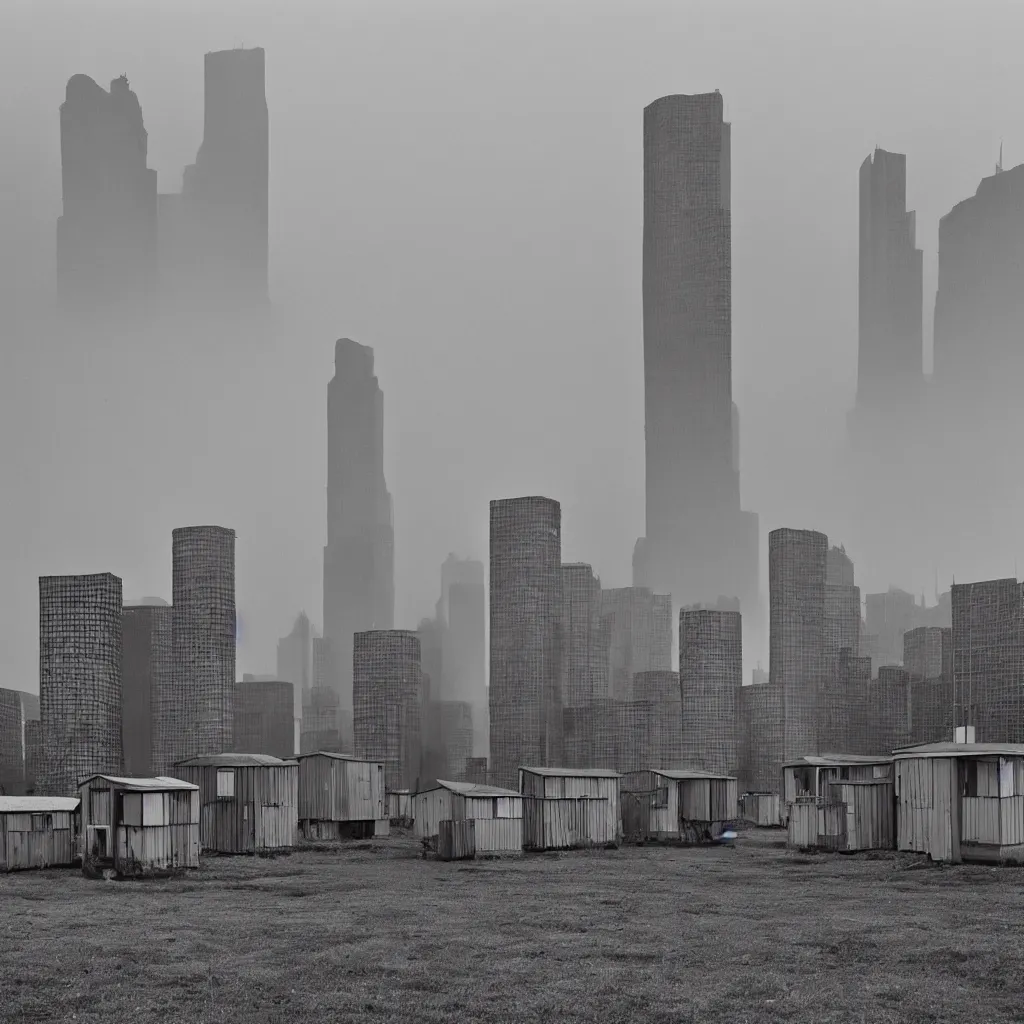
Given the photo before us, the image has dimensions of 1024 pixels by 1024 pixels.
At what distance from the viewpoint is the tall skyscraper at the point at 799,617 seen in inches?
7106

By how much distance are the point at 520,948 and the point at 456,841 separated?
3462 centimetres

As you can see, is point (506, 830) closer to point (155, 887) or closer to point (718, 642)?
point (155, 887)

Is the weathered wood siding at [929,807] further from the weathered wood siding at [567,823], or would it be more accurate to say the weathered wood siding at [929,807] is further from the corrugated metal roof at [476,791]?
the corrugated metal roof at [476,791]

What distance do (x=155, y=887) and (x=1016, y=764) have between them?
4261 cm

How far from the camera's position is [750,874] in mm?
63188

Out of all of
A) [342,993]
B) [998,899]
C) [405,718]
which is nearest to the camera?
[342,993]

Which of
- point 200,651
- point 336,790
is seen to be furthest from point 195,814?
point 200,651

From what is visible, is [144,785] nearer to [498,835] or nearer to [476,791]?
[476,791]

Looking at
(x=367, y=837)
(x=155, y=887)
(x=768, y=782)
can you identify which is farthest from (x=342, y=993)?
(x=768, y=782)

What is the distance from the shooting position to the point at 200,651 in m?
134

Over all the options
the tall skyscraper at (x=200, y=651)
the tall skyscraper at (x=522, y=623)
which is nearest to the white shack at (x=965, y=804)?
the tall skyscraper at (x=200, y=651)

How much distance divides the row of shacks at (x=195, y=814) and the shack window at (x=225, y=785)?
0.06m

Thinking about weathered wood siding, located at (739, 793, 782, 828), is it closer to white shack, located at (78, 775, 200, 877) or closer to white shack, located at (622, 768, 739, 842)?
white shack, located at (622, 768, 739, 842)

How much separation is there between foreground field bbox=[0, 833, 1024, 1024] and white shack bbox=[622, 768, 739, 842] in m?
28.7
